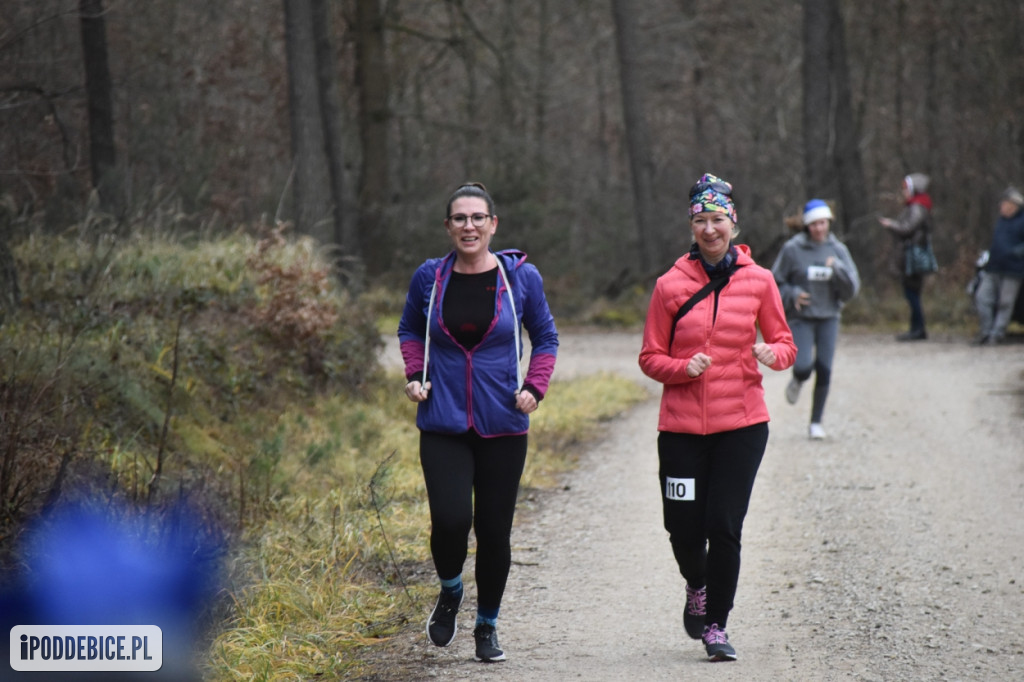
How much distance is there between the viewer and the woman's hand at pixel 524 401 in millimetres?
5199

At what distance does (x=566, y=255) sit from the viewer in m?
30.5

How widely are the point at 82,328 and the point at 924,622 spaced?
6.30 metres

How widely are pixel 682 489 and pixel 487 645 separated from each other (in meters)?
1.09

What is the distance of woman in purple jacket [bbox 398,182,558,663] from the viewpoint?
17.2ft

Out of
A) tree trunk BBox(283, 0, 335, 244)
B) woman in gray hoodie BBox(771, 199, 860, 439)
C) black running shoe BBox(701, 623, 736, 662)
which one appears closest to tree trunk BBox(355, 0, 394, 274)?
tree trunk BBox(283, 0, 335, 244)

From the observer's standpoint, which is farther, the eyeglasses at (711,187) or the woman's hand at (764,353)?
the eyeglasses at (711,187)

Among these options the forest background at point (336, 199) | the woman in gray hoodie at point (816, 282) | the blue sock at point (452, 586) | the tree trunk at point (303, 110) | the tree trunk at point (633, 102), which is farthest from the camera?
the tree trunk at point (633, 102)

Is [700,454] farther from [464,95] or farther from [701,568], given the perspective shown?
[464,95]

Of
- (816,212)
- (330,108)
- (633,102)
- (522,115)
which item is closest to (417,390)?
(816,212)

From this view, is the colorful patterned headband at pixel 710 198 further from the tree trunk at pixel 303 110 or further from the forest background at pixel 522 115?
the tree trunk at pixel 303 110

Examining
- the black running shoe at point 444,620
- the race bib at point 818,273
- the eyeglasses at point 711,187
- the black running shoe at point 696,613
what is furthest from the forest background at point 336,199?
the race bib at point 818,273

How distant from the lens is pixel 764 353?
533 centimetres

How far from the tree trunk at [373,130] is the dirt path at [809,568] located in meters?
14.7

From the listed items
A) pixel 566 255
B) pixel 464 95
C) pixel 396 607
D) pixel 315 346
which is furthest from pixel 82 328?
pixel 464 95
